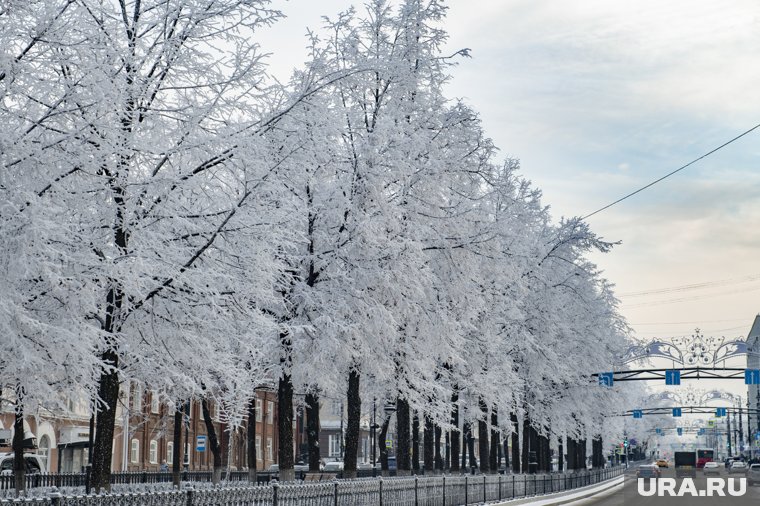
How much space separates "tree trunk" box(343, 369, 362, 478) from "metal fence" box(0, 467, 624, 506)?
6.09 ft

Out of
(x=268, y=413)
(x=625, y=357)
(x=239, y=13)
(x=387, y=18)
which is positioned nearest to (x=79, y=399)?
(x=239, y=13)

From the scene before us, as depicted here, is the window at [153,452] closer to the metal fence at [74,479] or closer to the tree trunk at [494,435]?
the metal fence at [74,479]

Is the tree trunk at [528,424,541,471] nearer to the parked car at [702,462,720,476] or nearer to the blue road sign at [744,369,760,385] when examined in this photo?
the blue road sign at [744,369,760,385]

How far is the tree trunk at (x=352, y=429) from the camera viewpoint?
24.8 m

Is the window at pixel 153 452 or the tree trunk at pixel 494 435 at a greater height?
the tree trunk at pixel 494 435

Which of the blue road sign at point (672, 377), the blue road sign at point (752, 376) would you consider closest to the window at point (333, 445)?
the blue road sign at point (672, 377)

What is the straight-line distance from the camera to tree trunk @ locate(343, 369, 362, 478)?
81.2 ft

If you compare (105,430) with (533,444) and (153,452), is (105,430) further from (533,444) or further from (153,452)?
(153,452)

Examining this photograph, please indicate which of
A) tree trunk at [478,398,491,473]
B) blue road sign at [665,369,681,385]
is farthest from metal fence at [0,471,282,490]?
blue road sign at [665,369,681,385]

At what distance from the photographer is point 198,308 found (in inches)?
607

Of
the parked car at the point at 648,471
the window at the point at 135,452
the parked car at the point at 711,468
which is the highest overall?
the window at the point at 135,452

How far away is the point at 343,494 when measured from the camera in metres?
18.7

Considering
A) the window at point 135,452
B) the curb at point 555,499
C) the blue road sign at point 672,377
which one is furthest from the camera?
the blue road sign at point 672,377

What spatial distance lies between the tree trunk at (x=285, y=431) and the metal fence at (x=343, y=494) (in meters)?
2.33
